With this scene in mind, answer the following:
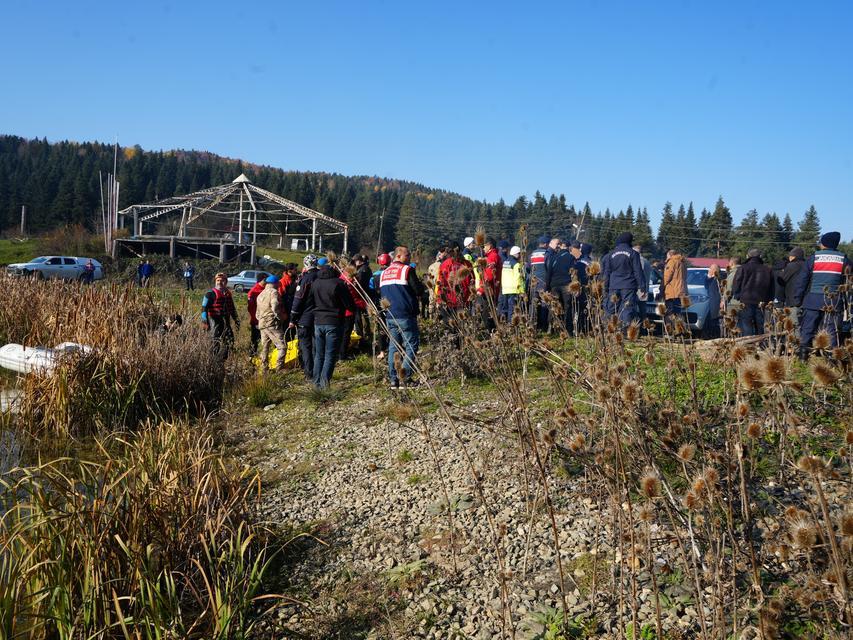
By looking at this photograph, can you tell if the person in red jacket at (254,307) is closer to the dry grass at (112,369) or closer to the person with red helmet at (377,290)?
the dry grass at (112,369)

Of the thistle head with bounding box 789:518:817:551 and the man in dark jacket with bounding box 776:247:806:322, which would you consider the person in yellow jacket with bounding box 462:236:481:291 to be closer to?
the thistle head with bounding box 789:518:817:551

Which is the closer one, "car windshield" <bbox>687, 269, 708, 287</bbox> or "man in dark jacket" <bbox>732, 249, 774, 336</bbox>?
"man in dark jacket" <bbox>732, 249, 774, 336</bbox>

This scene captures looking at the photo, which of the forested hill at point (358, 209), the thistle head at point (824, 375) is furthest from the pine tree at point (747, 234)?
the thistle head at point (824, 375)

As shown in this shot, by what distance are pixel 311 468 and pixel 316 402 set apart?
2.15 m

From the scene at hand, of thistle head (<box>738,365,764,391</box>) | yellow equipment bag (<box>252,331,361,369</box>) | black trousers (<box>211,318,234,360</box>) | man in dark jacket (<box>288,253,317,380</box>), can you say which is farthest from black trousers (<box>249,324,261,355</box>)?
thistle head (<box>738,365,764,391</box>)

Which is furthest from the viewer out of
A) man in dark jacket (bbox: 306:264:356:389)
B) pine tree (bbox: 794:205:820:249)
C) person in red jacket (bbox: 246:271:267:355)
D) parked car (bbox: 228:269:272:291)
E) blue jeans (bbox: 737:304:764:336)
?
pine tree (bbox: 794:205:820:249)

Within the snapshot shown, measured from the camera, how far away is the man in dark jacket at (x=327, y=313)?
866 cm

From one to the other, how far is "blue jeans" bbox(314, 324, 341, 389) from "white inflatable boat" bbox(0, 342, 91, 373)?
2.86 metres

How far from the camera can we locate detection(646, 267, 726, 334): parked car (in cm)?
1154

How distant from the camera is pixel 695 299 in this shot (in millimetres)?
12180

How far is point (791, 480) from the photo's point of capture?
14.3 ft

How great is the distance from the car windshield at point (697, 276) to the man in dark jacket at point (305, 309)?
810 cm

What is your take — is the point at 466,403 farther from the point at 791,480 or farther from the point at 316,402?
the point at 791,480

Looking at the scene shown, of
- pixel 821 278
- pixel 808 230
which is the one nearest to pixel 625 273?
pixel 821 278
